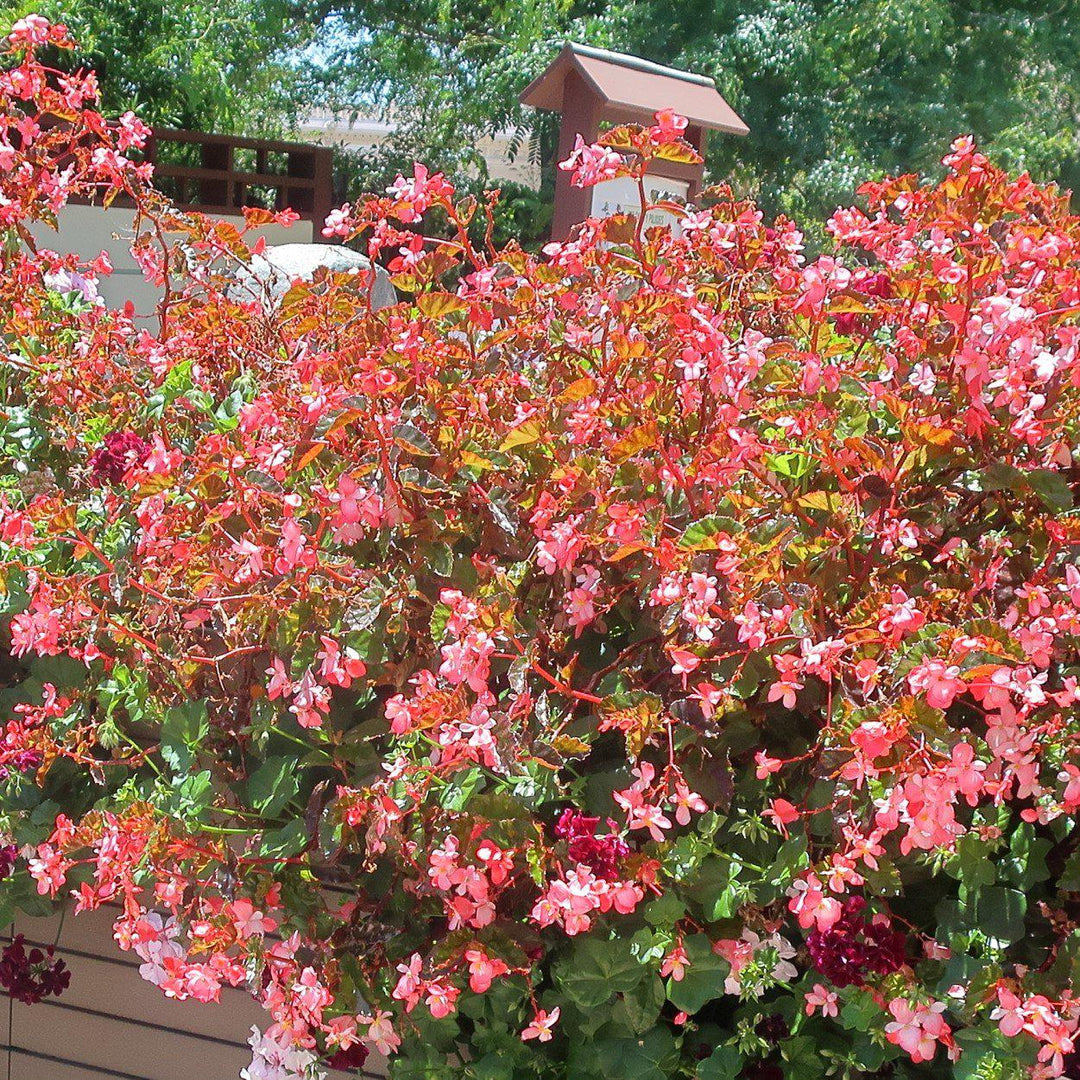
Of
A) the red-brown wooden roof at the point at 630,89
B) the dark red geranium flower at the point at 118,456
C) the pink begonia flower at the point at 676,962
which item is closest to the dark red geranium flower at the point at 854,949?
the pink begonia flower at the point at 676,962

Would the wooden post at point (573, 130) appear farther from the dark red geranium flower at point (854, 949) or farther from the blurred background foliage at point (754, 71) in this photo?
the dark red geranium flower at point (854, 949)

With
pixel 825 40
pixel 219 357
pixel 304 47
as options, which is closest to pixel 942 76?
pixel 825 40

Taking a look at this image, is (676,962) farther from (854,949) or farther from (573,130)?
(573,130)

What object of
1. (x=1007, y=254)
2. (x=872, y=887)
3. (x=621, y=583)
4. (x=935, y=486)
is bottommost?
(x=872, y=887)

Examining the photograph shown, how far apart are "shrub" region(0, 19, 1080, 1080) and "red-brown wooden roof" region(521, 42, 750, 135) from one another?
17.5ft

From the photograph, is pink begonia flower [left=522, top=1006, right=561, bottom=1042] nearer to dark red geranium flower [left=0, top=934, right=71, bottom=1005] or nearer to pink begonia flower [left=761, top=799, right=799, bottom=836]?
pink begonia flower [left=761, top=799, right=799, bottom=836]

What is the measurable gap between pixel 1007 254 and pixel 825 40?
10504 mm

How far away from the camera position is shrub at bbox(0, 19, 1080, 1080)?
1206mm

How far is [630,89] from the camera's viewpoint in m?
6.74

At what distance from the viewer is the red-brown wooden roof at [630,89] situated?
21.7ft

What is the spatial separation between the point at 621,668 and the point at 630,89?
592 cm

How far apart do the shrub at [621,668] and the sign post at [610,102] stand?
485cm

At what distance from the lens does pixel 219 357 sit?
6.39 ft

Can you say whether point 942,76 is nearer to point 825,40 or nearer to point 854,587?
point 825,40
